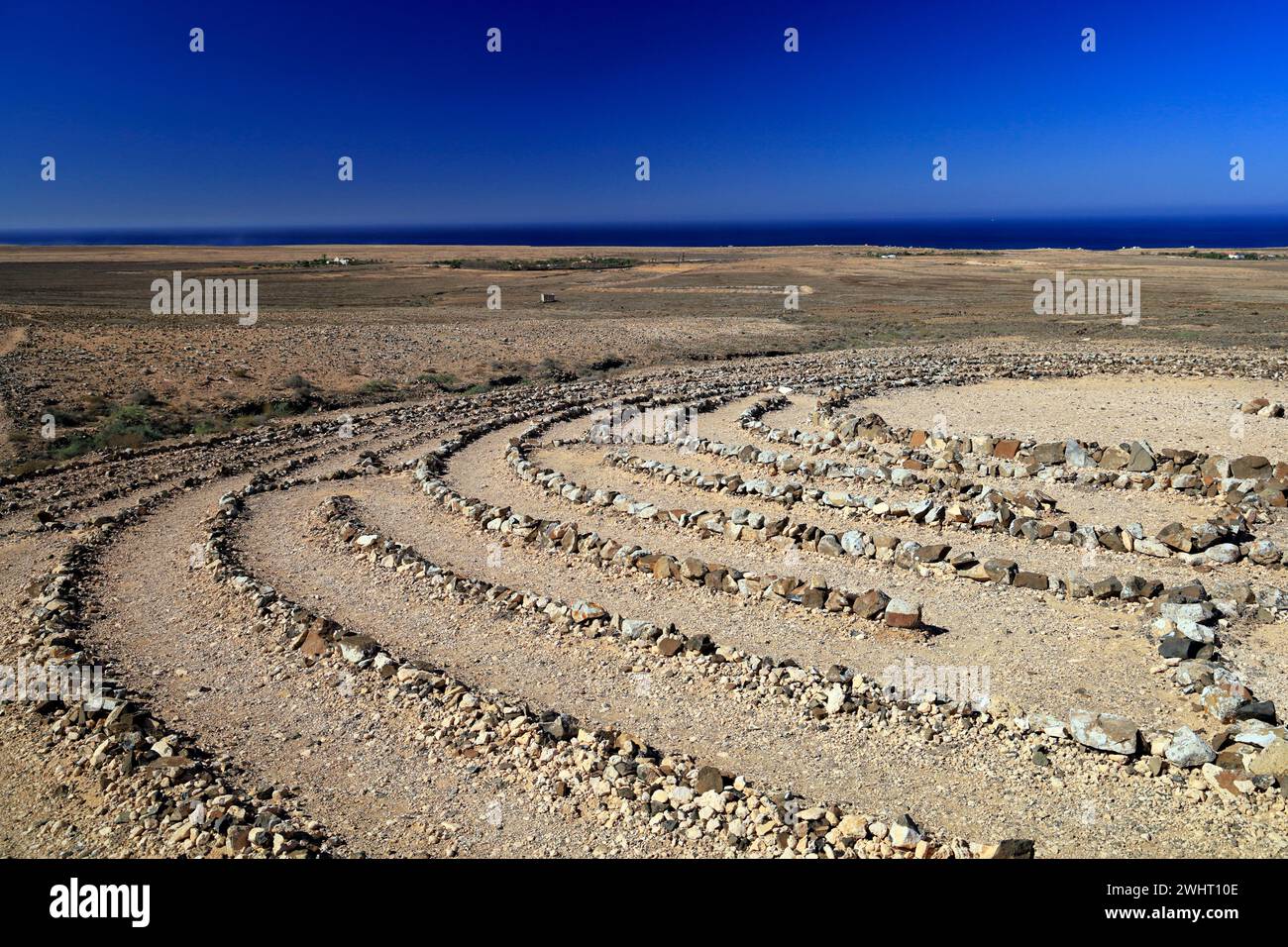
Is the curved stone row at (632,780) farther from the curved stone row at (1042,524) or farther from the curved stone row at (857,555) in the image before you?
the curved stone row at (1042,524)

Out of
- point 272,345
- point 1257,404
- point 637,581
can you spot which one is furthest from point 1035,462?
point 272,345

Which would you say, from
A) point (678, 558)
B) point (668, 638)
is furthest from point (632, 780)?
point (678, 558)

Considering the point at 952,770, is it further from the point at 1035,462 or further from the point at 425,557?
the point at 1035,462

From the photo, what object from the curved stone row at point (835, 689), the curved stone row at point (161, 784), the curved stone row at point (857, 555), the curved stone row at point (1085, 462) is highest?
the curved stone row at point (1085, 462)

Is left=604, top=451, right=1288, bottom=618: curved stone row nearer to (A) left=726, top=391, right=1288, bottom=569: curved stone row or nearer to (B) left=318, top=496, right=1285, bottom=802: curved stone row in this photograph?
(A) left=726, top=391, right=1288, bottom=569: curved stone row

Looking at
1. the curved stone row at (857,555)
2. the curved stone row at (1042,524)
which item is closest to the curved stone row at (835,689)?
the curved stone row at (857,555)

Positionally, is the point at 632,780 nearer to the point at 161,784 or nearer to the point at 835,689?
the point at 835,689
